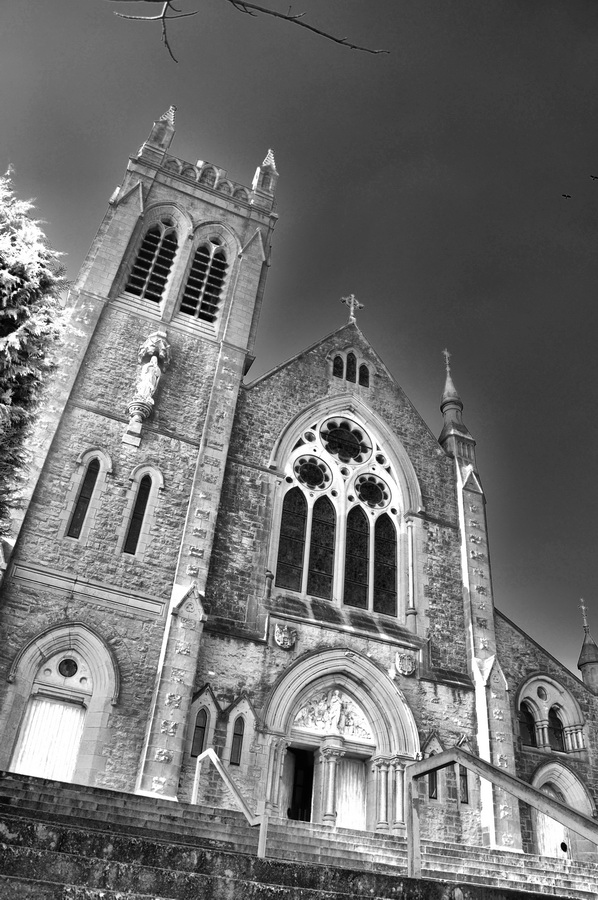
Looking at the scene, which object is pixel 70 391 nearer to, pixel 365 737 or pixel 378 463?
pixel 378 463

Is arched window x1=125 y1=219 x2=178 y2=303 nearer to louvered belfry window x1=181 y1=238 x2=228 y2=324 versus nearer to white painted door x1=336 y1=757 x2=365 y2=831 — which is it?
louvered belfry window x1=181 y1=238 x2=228 y2=324

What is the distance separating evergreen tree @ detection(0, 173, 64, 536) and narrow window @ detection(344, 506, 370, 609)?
30.5 ft

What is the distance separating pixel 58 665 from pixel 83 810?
5008mm

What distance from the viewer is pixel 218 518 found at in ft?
52.5

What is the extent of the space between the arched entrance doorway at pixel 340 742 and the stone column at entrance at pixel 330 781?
0.06 feet

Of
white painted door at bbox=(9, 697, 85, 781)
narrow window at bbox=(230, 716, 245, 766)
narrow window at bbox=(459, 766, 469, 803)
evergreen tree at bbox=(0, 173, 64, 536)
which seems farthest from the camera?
narrow window at bbox=(459, 766, 469, 803)

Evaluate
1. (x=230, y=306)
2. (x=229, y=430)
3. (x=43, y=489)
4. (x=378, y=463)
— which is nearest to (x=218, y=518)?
(x=229, y=430)

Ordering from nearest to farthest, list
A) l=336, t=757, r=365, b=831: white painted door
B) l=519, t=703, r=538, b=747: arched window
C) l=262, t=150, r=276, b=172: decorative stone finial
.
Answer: l=336, t=757, r=365, b=831: white painted door
l=519, t=703, r=538, b=747: arched window
l=262, t=150, r=276, b=172: decorative stone finial

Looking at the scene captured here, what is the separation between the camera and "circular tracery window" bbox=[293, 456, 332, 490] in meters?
18.0

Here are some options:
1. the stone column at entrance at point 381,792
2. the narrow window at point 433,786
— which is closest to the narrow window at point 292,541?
the stone column at entrance at point 381,792

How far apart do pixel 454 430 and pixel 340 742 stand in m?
9.95

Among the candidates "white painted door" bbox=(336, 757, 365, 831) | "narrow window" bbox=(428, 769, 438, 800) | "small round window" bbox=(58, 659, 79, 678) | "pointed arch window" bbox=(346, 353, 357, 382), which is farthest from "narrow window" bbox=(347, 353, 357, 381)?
"small round window" bbox=(58, 659, 79, 678)

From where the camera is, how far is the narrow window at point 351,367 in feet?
67.5

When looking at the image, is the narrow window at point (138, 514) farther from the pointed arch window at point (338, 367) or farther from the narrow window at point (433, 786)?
the narrow window at point (433, 786)
